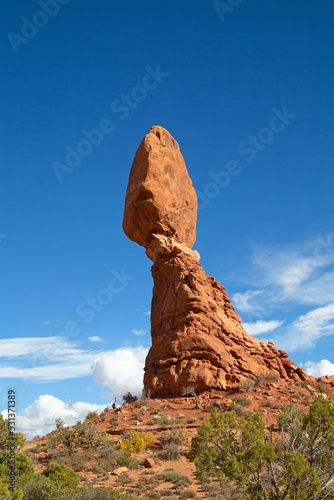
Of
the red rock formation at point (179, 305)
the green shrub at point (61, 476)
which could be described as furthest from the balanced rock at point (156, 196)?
the green shrub at point (61, 476)

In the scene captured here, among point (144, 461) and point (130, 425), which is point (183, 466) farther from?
point (130, 425)

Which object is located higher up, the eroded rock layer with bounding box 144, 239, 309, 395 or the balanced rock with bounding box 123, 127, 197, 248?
the balanced rock with bounding box 123, 127, 197, 248

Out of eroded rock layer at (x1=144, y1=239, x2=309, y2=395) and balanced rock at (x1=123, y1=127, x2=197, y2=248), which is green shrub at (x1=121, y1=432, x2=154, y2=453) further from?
balanced rock at (x1=123, y1=127, x2=197, y2=248)

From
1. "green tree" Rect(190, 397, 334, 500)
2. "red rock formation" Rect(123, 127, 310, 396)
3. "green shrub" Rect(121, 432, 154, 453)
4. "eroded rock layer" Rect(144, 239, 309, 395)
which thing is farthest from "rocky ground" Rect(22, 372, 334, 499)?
"green tree" Rect(190, 397, 334, 500)

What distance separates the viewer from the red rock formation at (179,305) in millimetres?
23000

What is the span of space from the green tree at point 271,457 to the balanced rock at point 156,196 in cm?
1734

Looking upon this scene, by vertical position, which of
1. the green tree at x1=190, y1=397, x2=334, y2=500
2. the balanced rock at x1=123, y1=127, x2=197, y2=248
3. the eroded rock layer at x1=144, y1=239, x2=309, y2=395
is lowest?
the green tree at x1=190, y1=397, x2=334, y2=500

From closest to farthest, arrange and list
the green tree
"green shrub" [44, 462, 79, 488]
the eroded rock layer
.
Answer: the green tree < "green shrub" [44, 462, 79, 488] < the eroded rock layer

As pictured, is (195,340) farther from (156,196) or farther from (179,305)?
(156,196)

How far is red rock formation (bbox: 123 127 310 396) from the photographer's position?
2300cm

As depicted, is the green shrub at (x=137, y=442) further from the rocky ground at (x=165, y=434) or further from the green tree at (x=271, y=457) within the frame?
the green tree at (x=271, y=457)

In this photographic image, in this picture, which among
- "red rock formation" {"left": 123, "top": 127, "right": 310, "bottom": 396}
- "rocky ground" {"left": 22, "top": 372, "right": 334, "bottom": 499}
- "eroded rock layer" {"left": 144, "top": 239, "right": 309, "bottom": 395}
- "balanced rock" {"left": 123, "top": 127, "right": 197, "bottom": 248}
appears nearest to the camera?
"rocky ground" {"left": 22, "top": 372, "right": 334, "bottom": 499}

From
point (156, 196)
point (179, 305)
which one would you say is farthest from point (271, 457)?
point (156, 196)

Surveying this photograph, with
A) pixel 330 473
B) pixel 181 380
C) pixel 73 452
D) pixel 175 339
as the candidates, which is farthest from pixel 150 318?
pixel 330 473
